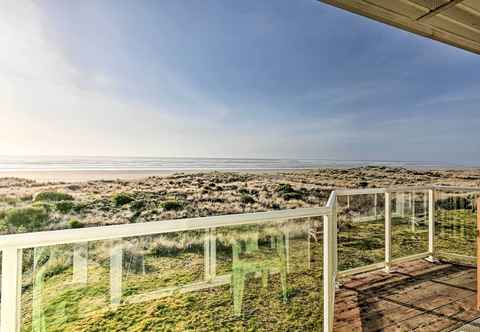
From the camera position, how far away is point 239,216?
124 cm

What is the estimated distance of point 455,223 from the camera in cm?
348

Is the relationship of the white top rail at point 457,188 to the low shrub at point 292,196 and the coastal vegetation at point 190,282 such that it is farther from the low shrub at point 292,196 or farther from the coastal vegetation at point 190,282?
the low shrub at point 292,196

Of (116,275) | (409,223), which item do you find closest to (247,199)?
(409,223)

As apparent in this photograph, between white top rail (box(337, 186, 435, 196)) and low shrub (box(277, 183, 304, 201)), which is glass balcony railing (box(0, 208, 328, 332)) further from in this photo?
low shrub (box(277, 183, 304, 201))

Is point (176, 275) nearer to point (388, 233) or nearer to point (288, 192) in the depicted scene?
point (388, 233)

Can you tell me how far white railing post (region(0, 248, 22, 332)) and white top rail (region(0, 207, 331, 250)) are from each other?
0.10ft

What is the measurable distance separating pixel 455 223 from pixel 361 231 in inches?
57.2

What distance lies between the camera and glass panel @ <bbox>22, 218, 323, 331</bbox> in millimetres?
923

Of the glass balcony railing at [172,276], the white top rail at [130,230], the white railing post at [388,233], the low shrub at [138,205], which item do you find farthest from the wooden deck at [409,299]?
the low shrub at [138,205]

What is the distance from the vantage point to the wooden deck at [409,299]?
214 cm

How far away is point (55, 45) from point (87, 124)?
1.36 meters

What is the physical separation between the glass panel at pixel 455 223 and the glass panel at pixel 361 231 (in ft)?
3.30


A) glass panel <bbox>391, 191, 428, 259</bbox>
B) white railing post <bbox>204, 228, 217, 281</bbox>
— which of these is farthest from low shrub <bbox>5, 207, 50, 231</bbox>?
glass panel <bbox>391, 191, 428, 259</bbox>

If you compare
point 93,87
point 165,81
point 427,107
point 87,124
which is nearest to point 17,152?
point 87,124
